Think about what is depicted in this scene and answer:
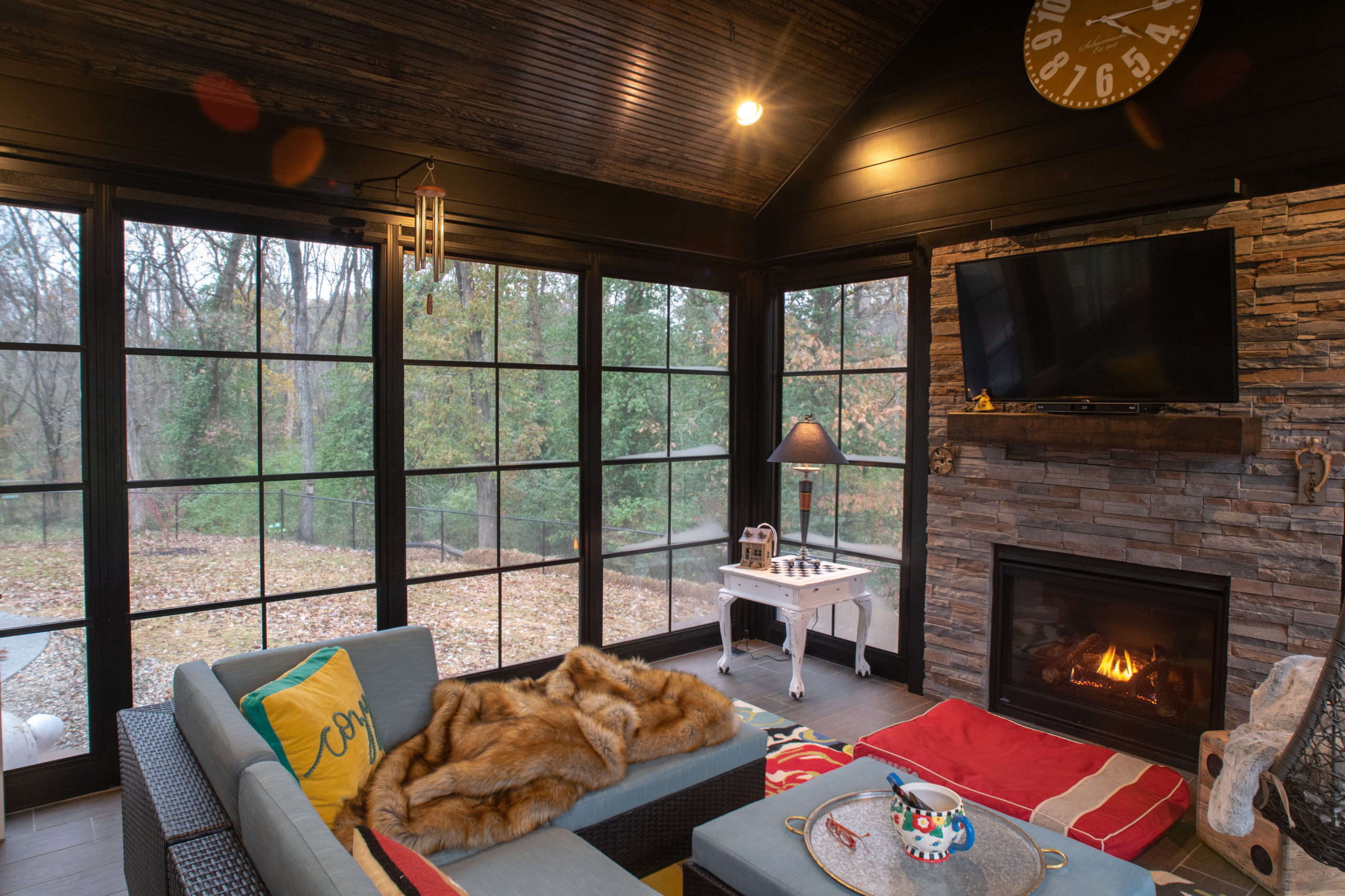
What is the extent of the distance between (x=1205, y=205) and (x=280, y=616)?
13.3ft

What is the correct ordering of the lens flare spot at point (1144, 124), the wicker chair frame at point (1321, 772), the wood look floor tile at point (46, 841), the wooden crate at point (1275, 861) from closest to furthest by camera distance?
Result: the wicker chair frame at point (1321, 772) < the wooden crate at point (1275, 861) < the wood look floor tile at point (46, 841) < the lens flare spot at point (1144, 124)

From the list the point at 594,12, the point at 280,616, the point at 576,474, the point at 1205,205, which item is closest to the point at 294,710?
the point at 280,616

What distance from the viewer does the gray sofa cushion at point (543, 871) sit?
1.88m

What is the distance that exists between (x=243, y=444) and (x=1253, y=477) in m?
3.98

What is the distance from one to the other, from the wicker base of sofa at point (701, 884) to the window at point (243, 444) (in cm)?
206

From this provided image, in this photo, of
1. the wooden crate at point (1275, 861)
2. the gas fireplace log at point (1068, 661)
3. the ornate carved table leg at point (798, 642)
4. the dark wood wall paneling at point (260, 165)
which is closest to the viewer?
the wooden crate at point (1275, 861)

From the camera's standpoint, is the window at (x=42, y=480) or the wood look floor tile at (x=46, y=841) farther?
the window at (x=42, y=480)

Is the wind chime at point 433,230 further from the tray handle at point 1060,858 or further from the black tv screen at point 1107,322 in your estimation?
the tray handle at point 1060,858

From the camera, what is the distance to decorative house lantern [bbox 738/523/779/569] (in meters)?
4.31

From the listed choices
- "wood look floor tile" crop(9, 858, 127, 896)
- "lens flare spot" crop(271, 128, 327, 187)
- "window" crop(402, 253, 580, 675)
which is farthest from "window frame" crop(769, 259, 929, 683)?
"wood look floor tile" crop(9, 858, 127, 896)

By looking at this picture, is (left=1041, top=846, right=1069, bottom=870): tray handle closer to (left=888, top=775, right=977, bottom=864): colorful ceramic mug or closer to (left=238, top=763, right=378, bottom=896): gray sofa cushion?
(left=888, top=775, right=977, bottom=864): colorful ceramic mug

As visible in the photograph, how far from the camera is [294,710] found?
1.99 metres

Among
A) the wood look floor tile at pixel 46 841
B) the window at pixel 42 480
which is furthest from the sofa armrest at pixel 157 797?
the window at pixel 42 480

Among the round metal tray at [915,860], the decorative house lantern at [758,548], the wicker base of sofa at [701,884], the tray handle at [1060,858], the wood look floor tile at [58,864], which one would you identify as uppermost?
the decorative house lantern at [758,548]
